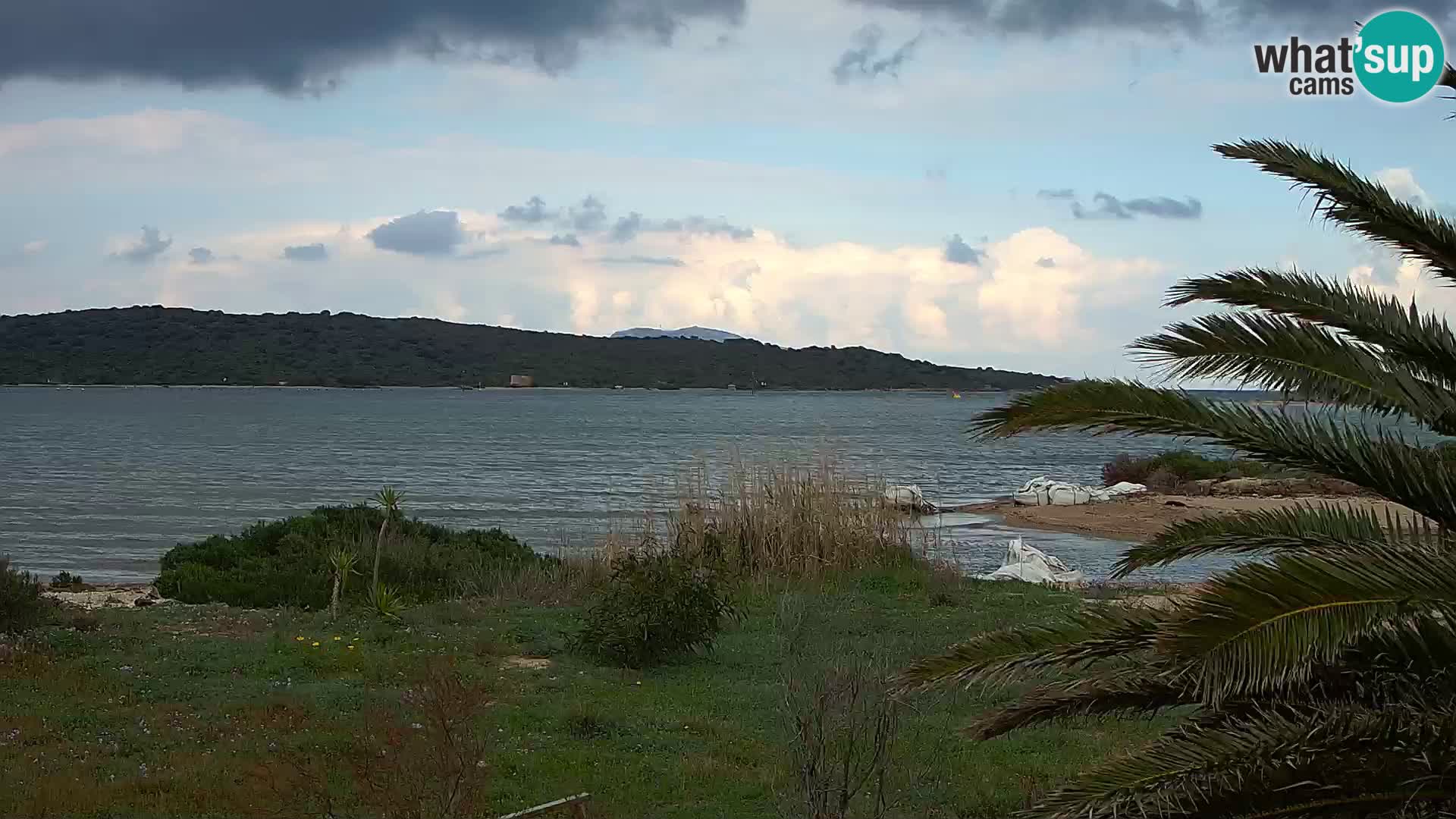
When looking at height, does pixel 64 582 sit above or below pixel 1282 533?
below

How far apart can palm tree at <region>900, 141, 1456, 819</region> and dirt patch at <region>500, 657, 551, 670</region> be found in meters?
6.30

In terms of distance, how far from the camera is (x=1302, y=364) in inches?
175

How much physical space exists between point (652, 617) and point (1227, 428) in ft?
22.8

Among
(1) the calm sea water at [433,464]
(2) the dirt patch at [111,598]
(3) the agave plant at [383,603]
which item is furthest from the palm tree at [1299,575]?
(2) the dirt patch at [111,598]

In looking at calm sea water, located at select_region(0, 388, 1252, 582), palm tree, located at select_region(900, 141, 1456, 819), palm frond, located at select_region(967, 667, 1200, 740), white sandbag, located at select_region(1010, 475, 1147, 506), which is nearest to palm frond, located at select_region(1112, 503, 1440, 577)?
palm tree, located at select_region(900, 141, 1456, 819)

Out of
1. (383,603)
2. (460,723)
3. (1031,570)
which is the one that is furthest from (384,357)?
(460,723)

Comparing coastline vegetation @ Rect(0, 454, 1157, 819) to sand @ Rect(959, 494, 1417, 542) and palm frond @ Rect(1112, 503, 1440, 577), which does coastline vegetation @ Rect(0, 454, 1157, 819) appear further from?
sand @ Rect(959, 494, 1417, 542)

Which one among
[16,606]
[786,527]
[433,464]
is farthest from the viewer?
[433,464]

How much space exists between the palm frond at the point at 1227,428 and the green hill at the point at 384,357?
131m

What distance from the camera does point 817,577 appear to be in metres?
15.4

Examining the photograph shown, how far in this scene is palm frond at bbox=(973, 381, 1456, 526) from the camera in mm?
4199

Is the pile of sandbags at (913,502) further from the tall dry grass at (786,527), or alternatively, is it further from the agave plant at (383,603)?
the agave plant at (383,603)

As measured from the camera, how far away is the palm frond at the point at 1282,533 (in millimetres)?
4395

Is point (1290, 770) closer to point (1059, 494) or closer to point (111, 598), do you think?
point (111, 598)
